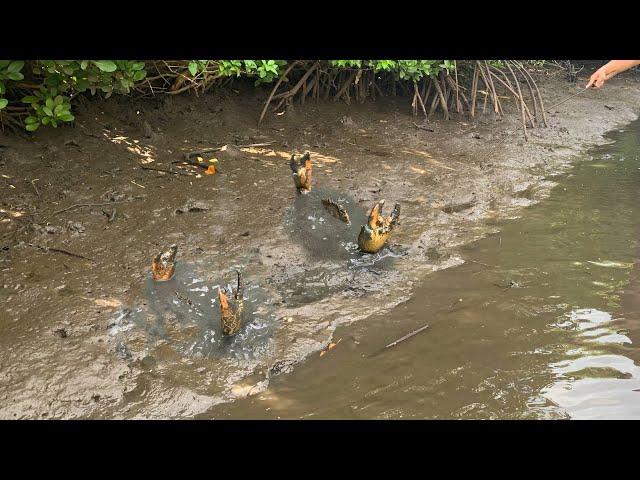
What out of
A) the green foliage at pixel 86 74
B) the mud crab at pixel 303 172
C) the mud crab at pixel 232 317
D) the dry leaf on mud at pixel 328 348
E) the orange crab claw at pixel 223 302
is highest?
the green foliage at pixel 86 74

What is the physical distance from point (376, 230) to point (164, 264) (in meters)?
1.59

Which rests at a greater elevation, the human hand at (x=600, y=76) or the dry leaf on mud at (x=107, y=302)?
the human hand at (x=600, y=76)

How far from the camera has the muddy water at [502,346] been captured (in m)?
2.84

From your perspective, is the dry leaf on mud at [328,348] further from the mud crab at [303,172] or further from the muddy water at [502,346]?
the mud crab at [303,172]

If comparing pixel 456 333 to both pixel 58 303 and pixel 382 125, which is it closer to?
pixel 58 303

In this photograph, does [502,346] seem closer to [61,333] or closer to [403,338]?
[403,338]

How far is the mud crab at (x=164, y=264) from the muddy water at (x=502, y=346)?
118 cm

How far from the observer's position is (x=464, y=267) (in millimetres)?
4332

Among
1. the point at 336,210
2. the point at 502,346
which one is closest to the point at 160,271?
the point at 336,210

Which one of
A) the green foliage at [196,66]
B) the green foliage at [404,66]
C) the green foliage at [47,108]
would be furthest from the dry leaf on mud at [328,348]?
the green foliage at [404,66]

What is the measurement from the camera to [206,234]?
14.5ft

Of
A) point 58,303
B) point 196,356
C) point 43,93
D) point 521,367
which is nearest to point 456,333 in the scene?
point 521,367

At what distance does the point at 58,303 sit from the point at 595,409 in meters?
3.15
